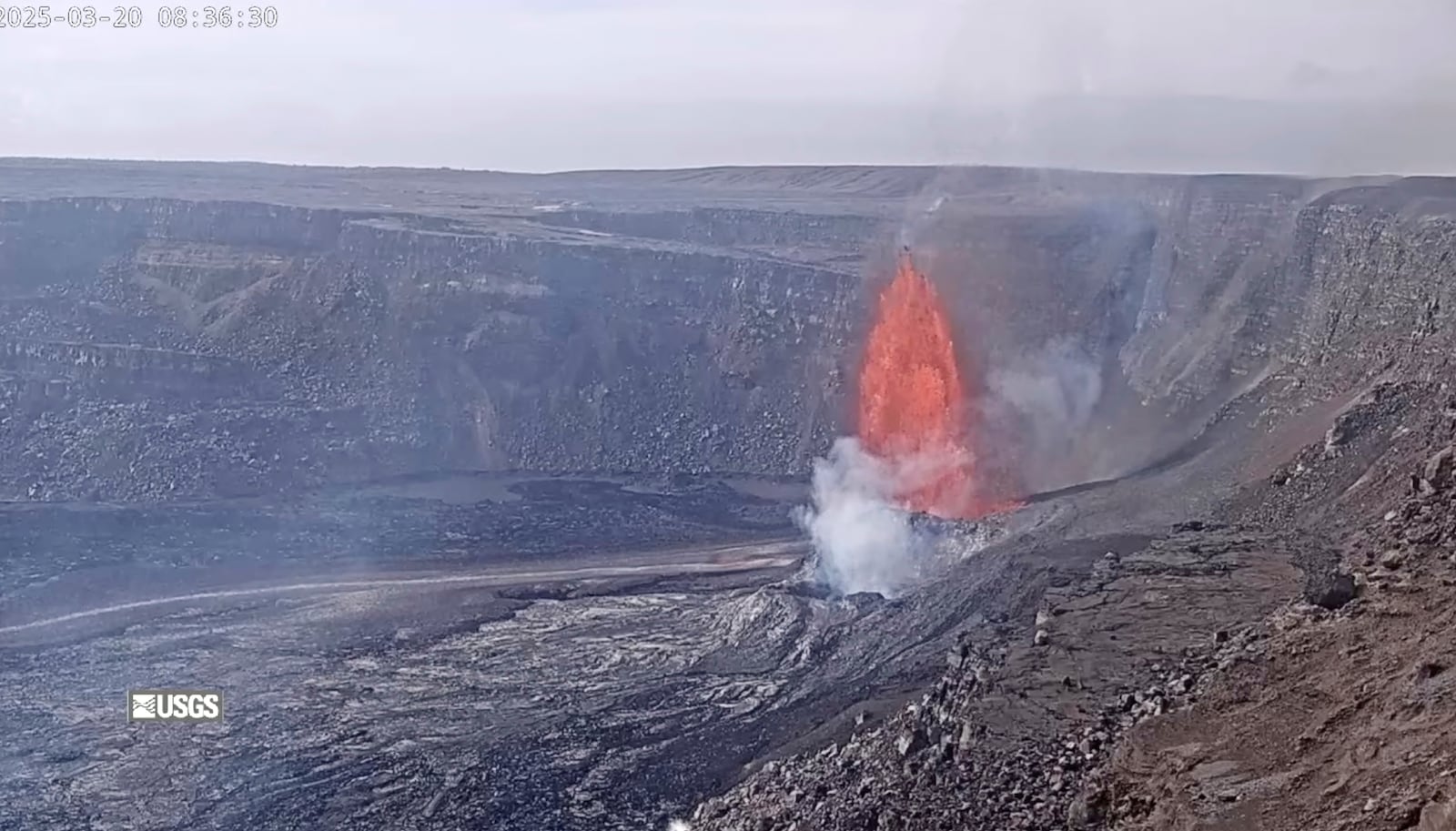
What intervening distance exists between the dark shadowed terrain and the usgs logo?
14.5 inches

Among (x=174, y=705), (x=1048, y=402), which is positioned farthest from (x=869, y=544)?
(x=174, y=705)

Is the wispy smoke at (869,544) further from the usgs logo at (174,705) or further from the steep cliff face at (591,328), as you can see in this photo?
the usgs logo at (174,705)

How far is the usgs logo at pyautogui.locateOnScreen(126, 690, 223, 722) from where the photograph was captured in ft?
84.0

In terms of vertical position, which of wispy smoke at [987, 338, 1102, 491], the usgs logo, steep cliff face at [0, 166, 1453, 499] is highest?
steep cliff face at [0, 166, 1453, 499]

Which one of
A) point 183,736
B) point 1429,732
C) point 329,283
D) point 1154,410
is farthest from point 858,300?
point 1429,732

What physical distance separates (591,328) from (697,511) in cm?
1121

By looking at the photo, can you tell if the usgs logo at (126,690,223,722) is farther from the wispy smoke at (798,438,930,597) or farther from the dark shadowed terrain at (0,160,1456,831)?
the wispy smoke at (798,438,930,597)

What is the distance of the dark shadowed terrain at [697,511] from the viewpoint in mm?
17266

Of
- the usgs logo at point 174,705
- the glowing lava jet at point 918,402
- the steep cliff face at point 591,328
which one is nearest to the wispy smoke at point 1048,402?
the steep cliff face at point 591,328

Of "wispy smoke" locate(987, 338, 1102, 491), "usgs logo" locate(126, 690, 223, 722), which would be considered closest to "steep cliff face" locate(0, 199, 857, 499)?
"wispy smoke" locate(987, 338, 1102, 491)

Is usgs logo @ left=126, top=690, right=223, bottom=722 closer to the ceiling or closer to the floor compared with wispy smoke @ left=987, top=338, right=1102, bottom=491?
closer to the floor

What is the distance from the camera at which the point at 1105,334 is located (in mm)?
44875

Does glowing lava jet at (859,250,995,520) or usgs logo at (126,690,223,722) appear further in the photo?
glowing lava jet at (859,250,995,520)

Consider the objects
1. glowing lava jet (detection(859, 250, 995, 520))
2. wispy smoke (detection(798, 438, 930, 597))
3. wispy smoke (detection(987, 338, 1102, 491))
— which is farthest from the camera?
wispy smoke (detection(987, 338, 1102, 491))
